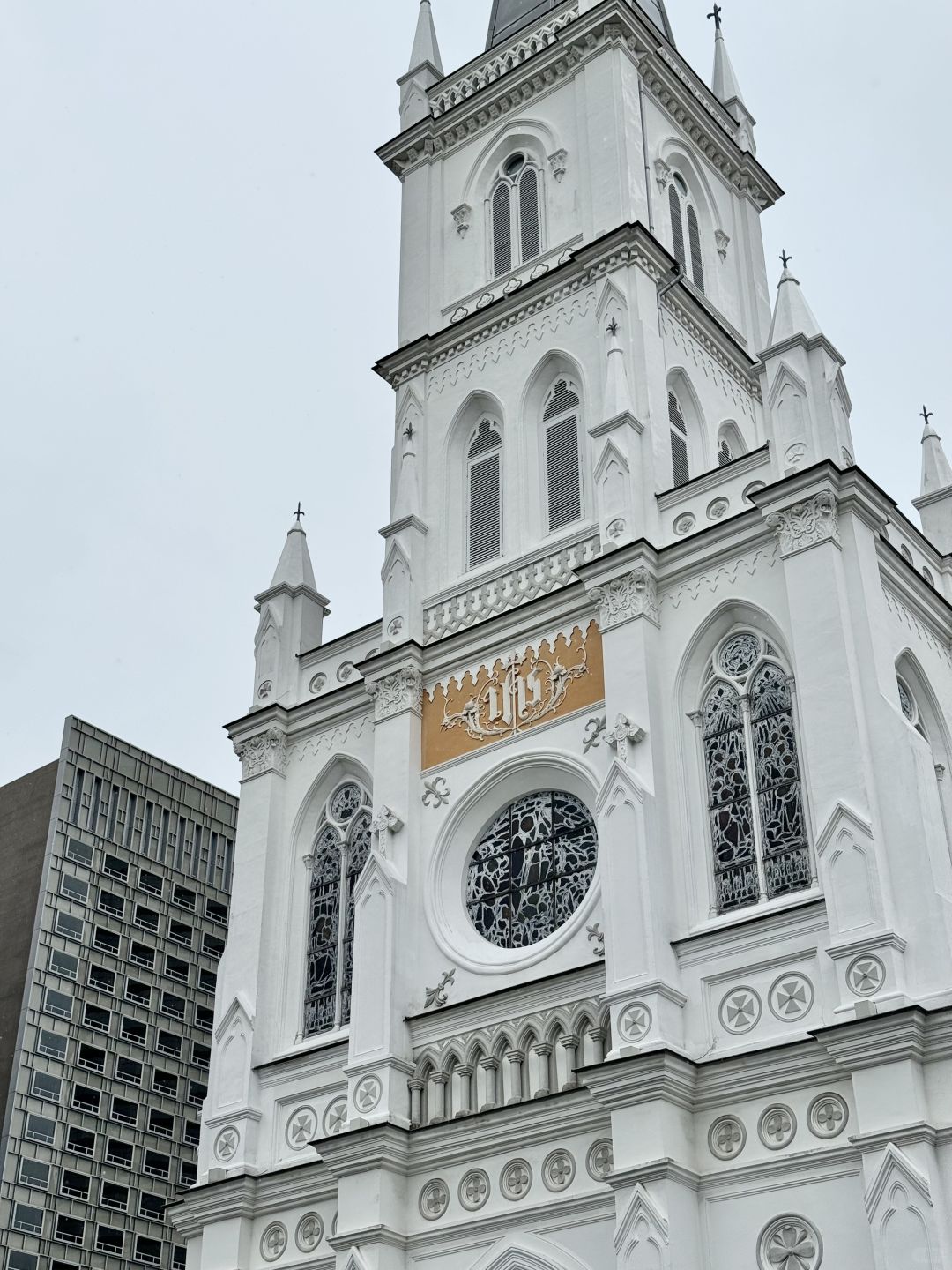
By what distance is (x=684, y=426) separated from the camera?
1121 inches

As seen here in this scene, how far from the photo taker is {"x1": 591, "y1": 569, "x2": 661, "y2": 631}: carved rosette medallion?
78.2 feet

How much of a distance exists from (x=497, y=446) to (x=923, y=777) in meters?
10.9

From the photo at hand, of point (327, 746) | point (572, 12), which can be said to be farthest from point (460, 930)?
point (572, 12)

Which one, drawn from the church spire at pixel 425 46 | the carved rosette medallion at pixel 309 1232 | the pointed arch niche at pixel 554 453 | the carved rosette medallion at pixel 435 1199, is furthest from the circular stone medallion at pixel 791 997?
the church spire at pixel 425 46

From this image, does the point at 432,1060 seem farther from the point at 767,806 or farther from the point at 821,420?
the point at 821,420

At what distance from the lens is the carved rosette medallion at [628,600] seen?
938 inches

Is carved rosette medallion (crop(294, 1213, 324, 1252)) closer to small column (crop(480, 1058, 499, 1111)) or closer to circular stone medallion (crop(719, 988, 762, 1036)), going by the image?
small column (crop(480, 1058, 499, 1111))

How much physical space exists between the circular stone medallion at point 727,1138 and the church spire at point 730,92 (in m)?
21.8

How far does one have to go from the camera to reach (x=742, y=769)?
2241cm

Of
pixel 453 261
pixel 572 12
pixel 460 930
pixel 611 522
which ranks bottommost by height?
pixel 460 930

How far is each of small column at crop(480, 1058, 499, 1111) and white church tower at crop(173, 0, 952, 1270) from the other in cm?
11

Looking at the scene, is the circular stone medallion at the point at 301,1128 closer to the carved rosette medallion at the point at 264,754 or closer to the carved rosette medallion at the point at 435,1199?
the carved rosette medallion at the point at 435,1199

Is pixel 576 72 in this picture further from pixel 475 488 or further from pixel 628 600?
pixel 628 600

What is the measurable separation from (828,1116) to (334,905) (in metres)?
9.62
